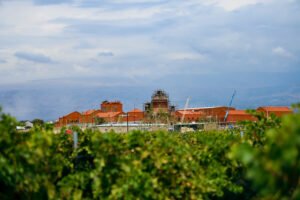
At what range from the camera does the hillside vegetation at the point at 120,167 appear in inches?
237

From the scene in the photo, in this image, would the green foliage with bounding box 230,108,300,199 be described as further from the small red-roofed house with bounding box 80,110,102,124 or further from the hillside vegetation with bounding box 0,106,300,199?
the small red-roofed house with bounding box 80,110,102,124

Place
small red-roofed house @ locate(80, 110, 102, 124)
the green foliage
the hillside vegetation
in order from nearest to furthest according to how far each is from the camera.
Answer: the green foliage < the hillside vegetation < small red-roofed house @ locate(80, 110, 102, 124)

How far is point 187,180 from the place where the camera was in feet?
23.3

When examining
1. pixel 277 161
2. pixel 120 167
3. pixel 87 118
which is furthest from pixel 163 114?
pixel 277 161

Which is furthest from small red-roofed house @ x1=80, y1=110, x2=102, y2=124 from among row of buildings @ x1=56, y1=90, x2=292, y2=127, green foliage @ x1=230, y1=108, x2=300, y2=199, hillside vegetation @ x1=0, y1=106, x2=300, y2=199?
green foliage @ x1=230, y1=108, x2=300, y2=199

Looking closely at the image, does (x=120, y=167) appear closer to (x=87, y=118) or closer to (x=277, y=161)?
(x=277, y=161)

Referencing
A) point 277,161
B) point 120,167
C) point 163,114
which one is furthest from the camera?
point 163,114

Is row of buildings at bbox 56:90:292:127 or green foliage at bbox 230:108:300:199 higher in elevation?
row of buildings at bbox 56:90:292:127

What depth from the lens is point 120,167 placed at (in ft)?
22.1

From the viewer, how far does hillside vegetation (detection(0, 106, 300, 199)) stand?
601 cm

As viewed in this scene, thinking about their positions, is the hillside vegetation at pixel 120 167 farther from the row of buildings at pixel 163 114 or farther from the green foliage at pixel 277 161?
the row of buildings at pixel 163 114

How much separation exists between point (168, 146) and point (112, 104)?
174ft

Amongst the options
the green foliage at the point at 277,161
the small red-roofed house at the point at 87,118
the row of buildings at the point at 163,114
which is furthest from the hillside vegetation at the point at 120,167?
the row of buildings at the point at 163,114

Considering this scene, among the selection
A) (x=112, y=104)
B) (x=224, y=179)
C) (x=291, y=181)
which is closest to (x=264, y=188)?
(x=291, y=181)
